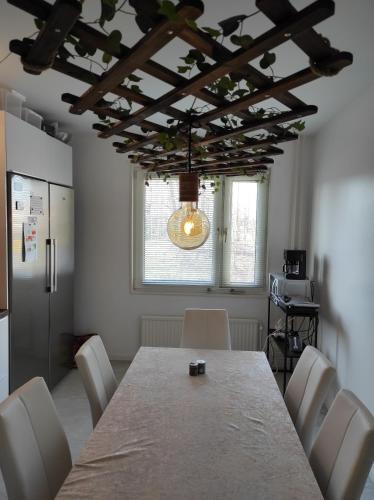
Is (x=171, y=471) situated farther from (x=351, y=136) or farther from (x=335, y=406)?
(x=351, y=136)

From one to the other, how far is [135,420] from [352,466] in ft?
2.94

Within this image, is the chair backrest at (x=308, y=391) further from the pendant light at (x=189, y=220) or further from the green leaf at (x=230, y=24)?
the green leaf at (x=230, y=24)

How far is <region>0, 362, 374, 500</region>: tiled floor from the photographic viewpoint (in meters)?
2.53

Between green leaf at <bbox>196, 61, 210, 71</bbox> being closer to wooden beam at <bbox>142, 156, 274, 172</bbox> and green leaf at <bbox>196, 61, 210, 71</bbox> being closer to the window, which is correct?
wooden beam at <bbox>142, 156, 274, 172</bbox>

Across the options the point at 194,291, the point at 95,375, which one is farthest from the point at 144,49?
the point at 194,291

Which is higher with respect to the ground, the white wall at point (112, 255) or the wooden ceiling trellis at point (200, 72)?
the wooden ceiling trellis at point (200, 72)

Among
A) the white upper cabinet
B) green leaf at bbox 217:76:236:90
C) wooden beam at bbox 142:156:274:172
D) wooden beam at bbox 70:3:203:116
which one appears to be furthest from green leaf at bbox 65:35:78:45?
the white upper cabinet

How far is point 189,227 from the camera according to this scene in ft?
5.47

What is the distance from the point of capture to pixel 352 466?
3.95 ft

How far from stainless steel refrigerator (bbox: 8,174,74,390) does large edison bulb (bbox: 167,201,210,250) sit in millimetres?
1535

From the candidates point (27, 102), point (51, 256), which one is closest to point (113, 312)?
point (51, 256)

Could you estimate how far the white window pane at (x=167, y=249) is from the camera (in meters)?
4.04

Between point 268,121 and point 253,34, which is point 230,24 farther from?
point 253,34

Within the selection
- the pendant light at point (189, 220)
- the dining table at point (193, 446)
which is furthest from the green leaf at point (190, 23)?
the dining table at point (193, 446)
